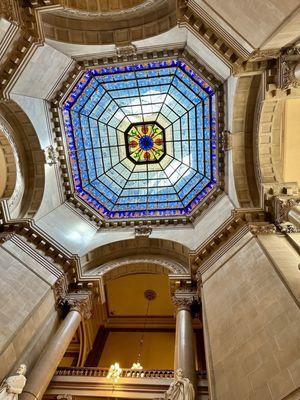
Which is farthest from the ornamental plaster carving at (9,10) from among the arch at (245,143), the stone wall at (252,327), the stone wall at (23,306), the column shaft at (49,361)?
the stone wall at (252,327)

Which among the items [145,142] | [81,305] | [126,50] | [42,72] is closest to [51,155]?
[42,72]

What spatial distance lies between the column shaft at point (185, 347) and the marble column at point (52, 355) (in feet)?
12.0

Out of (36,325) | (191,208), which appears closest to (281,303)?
(36,325)

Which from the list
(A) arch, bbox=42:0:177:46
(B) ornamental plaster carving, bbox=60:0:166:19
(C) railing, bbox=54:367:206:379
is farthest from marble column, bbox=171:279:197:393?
(B) ornamental plaster carving, bbox=60:0:166:19

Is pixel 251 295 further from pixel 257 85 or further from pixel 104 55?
pixel 104 55

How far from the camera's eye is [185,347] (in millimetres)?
8898

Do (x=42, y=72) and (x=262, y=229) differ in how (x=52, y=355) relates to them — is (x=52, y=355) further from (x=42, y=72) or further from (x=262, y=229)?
(x=42, y=72)

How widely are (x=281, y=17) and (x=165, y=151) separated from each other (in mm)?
10261

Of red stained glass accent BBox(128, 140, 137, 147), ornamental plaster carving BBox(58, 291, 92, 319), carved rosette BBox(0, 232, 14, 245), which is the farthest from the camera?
red stained glass accent BBox(128, 140, 137, 147)

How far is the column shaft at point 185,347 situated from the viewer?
8046mm

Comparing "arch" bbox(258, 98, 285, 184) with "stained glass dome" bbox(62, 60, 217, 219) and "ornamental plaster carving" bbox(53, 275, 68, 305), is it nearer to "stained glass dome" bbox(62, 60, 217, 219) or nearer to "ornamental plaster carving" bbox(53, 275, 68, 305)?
"stained glass dome" bbox(62, 60, 217, 219)

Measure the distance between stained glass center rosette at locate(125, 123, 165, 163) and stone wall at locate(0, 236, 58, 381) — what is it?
8.34 metres

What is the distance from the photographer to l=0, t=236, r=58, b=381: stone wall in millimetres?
8203

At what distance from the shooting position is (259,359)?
610cm
